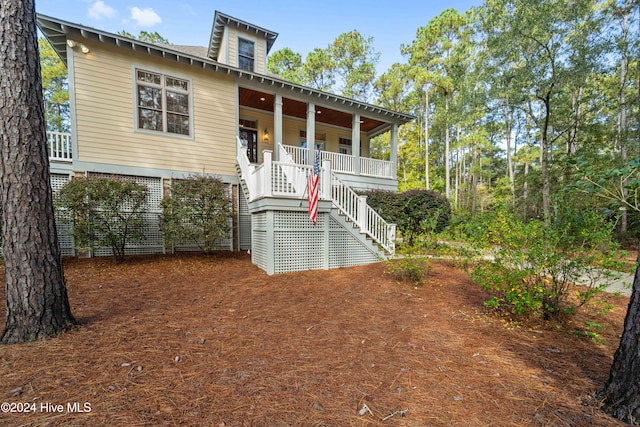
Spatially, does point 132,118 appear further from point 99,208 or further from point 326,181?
point 326,181

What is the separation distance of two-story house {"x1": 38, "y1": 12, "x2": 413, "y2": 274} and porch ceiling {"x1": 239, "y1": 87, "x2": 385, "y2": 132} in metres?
0.10

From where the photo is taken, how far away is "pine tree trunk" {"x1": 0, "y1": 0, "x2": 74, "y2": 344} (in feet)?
8.53

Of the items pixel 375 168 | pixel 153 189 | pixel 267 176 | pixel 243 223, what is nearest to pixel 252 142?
pixel 243 223

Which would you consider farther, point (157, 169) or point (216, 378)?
point (157, 169)

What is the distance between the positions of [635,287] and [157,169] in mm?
9781

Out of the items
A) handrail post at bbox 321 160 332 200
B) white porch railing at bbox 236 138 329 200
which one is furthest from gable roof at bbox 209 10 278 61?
handrail post at bbox 321 160 332 200

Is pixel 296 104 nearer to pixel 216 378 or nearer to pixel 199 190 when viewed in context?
pixel 199 190

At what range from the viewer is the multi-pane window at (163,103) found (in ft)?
25.6

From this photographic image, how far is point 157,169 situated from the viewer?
7.91 meters

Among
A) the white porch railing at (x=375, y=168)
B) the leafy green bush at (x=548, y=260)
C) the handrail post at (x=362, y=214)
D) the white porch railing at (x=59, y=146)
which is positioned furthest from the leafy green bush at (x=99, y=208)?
the white porch railing at (x=375, y=168)

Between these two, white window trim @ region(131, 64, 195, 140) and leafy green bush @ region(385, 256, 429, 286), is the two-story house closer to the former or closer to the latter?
white window trim @ region(131, 64, 195, 140)

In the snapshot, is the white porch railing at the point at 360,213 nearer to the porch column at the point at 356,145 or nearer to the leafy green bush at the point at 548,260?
the leafy green bush at the point at 548,260

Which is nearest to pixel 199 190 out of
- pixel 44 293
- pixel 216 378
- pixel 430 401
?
pixel 44 293

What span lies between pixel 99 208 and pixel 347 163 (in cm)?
851
